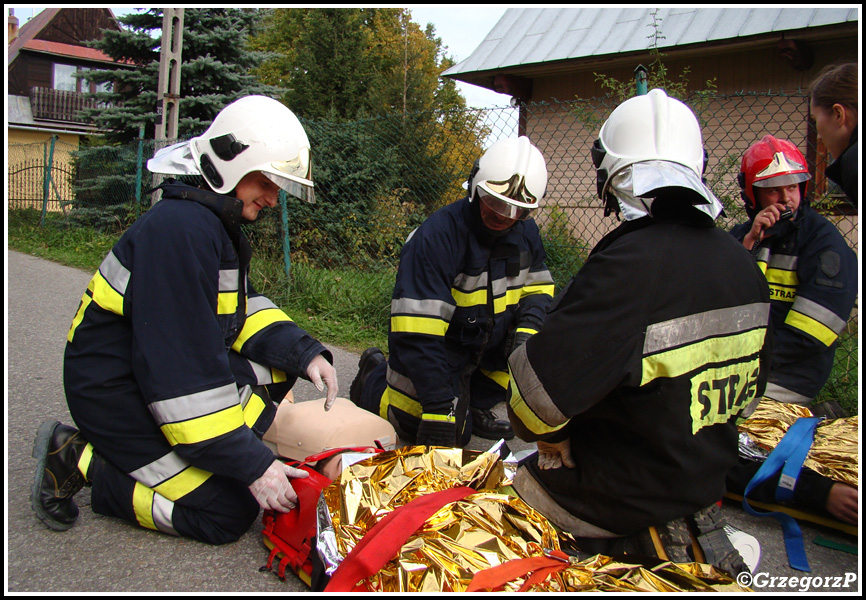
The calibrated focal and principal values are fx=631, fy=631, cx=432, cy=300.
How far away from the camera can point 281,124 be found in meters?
2.36

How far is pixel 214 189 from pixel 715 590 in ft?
6.70

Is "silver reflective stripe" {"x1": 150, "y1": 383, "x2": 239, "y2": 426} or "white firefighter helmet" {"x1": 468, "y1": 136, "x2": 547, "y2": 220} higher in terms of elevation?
"white firefighter helmet" {"x1": 468, "y1": 136, "x2": 547, "y2": 220}

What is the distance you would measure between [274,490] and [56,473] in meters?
0.81

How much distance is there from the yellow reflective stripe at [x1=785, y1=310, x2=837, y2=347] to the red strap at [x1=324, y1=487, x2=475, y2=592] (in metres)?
2.35

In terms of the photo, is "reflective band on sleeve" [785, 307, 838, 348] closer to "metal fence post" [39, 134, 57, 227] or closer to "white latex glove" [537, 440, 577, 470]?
"white latex glove" [537, 440, 577, 470]

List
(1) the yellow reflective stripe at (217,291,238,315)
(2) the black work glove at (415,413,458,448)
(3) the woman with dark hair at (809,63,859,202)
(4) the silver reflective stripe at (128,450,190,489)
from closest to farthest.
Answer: (4) the silver reflective stripe at (128,450,190,489) → (1) the yellow reflective stripe at (217,291,238,315) → (3) the woman with dark hair at (809,63,859,202) → (2) the black work glove at (415,413,458,448)

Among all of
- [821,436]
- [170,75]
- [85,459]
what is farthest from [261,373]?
[170,75]

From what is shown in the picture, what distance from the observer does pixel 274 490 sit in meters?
2.19

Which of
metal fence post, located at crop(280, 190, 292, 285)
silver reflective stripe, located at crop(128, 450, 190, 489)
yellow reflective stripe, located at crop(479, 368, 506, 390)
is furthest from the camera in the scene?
metal fence post, located at crop(280, 190, 292, 285)

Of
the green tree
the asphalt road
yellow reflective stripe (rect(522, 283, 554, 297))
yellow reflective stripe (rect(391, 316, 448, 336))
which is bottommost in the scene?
the asphalt road

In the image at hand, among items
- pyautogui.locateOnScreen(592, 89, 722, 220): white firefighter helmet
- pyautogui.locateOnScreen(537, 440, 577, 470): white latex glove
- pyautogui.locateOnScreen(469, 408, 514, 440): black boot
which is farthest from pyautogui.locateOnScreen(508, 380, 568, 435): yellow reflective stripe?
pyautogui.locateOnScreen(469, 408, 514, 440): black boot

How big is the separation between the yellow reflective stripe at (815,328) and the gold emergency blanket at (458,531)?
1912mm

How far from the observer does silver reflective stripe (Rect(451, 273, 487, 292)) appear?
11.2ft

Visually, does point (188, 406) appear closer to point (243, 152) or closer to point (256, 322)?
point (256, 322)
